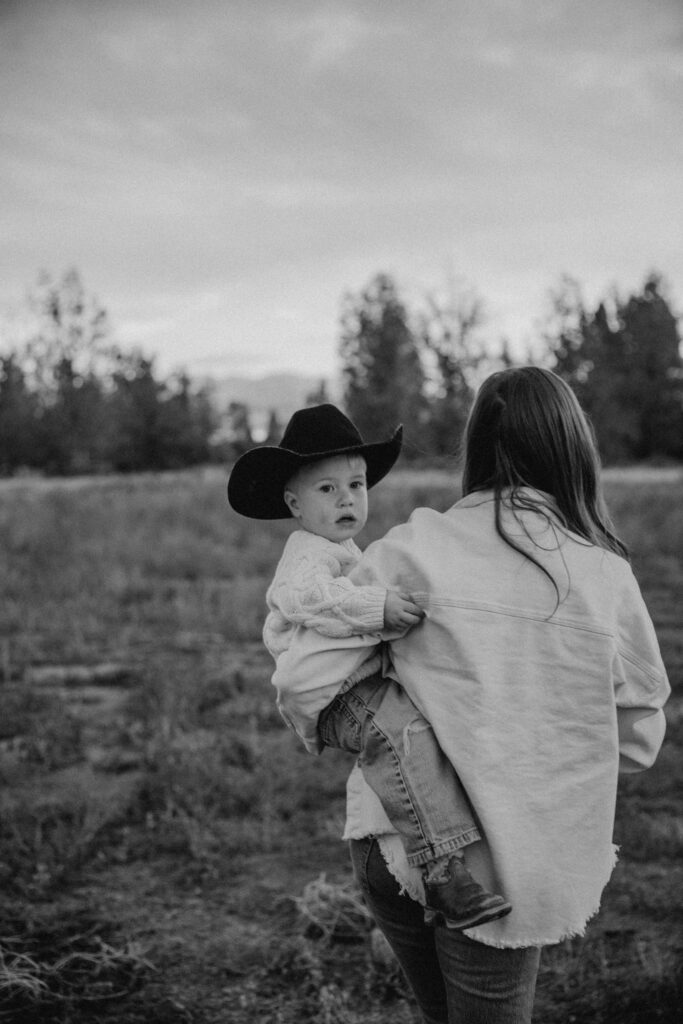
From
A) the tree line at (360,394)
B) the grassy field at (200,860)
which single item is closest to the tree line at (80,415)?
the tree line at (360,394)

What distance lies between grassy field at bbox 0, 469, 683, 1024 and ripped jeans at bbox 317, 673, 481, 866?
0.65m

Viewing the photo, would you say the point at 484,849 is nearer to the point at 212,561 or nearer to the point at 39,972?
the point at 39,972

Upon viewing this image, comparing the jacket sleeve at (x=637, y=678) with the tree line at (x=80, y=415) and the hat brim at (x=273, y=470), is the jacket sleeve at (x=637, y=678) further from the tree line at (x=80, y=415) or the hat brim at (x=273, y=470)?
the tree line at (x=80, y=415)

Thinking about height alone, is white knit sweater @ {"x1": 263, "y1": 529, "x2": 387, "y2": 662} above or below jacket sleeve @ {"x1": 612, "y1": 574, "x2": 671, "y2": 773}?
above

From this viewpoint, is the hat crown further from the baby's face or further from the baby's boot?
the baby's boot

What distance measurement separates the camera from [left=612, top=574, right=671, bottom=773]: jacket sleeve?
6.03 ft

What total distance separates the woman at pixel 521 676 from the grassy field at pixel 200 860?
15.8 inches

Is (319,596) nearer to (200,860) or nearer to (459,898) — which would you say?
(459,898)

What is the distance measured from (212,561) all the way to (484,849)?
10328mm

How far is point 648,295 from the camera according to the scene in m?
50.1

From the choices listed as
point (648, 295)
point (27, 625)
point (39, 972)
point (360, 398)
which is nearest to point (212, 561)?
point (27, 625)

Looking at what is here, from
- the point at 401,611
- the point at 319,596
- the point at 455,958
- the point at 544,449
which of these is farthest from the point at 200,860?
the point at 544,449

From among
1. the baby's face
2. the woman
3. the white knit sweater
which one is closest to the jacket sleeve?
the woman

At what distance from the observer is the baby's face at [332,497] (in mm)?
2238
